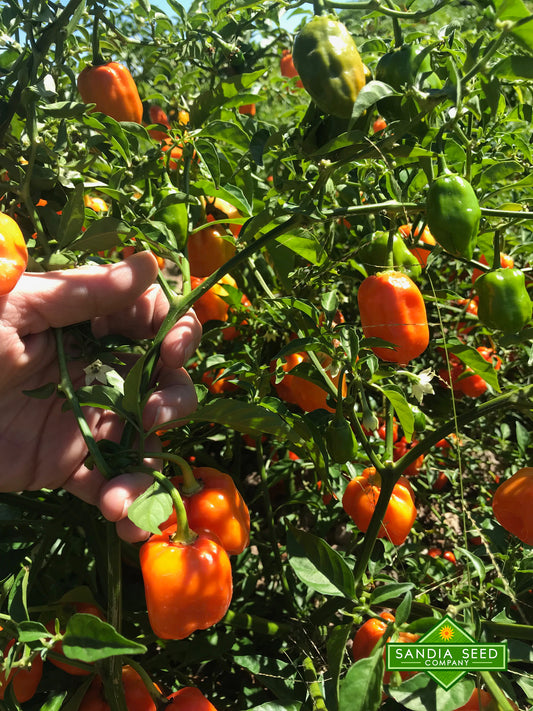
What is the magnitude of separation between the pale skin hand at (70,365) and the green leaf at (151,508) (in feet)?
0.19

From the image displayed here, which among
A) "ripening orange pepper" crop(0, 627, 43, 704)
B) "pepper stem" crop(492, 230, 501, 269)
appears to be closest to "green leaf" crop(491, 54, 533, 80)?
"pepper stem" crop(492, 230, 501, 269)

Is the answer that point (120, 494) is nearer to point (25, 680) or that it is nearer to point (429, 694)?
point (25, 680)

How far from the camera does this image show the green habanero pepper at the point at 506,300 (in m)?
0.94

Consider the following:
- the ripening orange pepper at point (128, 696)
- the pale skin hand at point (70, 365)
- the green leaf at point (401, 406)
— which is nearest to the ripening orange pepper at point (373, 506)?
the green leaf at point (401, 406)

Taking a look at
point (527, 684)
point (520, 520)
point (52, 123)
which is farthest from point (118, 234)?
point (527, 684)

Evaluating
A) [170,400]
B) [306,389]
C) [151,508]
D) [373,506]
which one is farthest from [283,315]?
[151,508]

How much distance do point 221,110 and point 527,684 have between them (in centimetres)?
106

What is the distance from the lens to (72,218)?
84 centimetres

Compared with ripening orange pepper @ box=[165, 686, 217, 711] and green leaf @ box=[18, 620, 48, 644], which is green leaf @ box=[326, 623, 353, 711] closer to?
ripening orange pepper @ box=[165, 686, 217, 711]

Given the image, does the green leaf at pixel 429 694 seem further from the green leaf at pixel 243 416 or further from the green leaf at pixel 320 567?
the green leaf at pixel 243 416

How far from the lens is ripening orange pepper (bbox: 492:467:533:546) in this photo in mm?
999

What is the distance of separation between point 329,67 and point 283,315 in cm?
51

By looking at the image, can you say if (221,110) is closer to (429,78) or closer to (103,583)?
(429,78)

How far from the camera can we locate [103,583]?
1.15 metres
